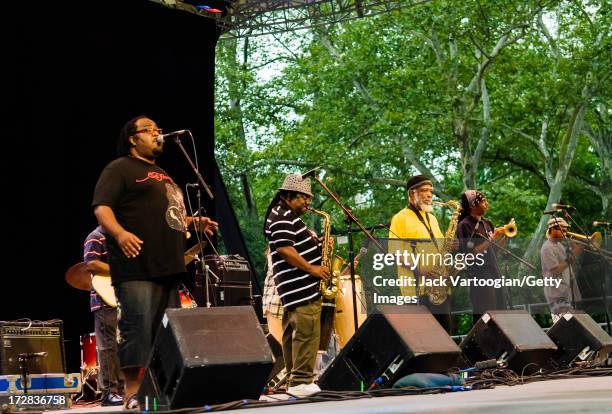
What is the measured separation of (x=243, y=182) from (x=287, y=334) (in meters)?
19.8

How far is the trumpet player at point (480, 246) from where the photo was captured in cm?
871

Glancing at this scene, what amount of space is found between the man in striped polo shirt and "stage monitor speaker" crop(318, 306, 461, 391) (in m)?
0.21

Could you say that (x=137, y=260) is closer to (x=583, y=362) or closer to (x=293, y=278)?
(x=293, y=278)

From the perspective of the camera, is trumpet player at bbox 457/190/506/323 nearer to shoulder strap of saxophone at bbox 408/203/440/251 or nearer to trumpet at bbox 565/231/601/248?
shoulder strap of saxophone at bbox 408/203/440/251

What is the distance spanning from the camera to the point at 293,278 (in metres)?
7.20

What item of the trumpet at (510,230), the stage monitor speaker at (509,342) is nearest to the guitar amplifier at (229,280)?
the stage monitor speaker at (509,342)

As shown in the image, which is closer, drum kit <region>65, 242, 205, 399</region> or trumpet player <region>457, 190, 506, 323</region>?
drum kit <region>65, 242, 205, 399</region>

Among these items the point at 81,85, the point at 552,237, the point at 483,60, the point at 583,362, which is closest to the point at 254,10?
the point at 81,85

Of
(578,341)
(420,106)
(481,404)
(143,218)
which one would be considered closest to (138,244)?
(143,218)

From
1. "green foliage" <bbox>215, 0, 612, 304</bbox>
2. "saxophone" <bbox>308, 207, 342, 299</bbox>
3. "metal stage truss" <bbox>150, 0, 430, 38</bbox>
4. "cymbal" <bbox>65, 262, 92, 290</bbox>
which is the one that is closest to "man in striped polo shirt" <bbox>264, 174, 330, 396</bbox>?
"saxophone" <bbox>308, 207, 342, 299</bbox>

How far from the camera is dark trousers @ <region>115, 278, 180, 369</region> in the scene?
5645mm

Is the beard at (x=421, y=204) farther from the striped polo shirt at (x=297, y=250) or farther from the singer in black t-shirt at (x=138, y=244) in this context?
the singer in black t-shirt at (x=138, y=244)

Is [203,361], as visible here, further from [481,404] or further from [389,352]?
[389,352]

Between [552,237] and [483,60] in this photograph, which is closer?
[552,237]
